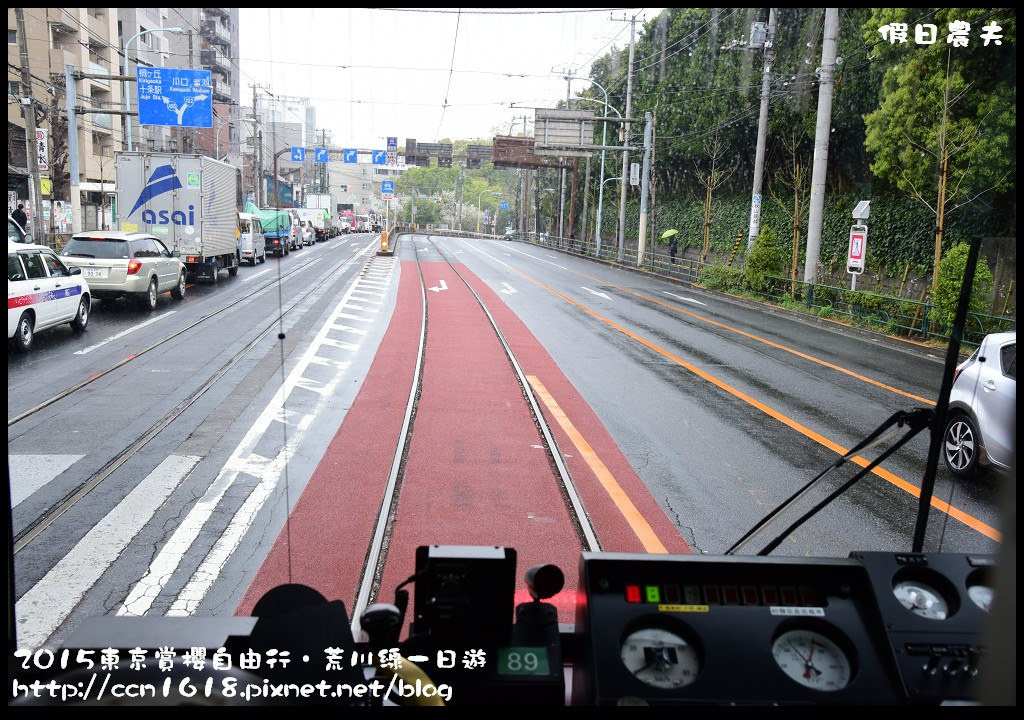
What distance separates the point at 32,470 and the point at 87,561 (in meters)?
2.34

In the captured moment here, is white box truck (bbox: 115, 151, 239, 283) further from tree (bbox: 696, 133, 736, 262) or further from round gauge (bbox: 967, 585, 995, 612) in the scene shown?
round gauge (bbox: 967, 585, 995, 612)

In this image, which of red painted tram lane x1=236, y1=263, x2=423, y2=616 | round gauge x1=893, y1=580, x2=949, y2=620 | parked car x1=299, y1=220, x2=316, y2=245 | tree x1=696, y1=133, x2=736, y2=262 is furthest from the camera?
parked car x1=299, y1=220, x2=316, y2=245

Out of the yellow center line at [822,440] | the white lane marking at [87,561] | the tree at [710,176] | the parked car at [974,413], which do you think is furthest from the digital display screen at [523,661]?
the tree at [710,176]

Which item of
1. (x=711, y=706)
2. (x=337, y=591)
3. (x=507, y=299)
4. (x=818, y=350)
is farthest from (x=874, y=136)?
(x=711, y=706)

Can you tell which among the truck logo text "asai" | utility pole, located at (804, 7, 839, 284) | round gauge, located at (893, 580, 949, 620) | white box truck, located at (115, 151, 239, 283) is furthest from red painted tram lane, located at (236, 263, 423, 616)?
the truck logo text "asai"

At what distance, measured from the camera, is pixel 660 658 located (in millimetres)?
2385

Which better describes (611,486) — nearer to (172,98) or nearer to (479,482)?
(479,482)

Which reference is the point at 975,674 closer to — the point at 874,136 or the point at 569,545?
the point at 569,545

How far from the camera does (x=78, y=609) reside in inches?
181

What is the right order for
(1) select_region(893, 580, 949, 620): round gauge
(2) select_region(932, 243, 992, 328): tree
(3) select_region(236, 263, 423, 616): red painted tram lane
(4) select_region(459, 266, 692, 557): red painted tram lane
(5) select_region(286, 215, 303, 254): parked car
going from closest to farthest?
(1) select_region(893, 580, 949, 620): round gauge
(2) select_region(932, 243, 992, 328): tree
(3) select_region(236, 263, 423, 616): red painted tram lane
(4) select_region(459, 266, 692, 557): red painted tram lane
(5) select_region(286, 215, 303, 254): parked car

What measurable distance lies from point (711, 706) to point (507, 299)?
21.6 meters

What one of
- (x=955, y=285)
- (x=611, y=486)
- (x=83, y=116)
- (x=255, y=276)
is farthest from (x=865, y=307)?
(x=83, y=116)

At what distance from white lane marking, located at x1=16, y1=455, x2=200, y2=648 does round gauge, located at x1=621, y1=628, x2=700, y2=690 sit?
3.23m

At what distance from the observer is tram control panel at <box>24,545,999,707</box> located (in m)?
2.33
